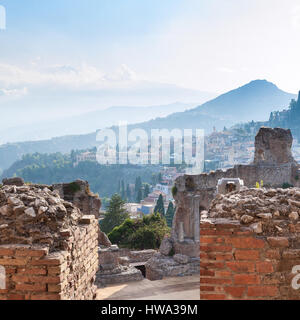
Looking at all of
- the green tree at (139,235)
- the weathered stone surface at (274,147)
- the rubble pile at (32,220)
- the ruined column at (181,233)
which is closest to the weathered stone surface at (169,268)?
the ruined column at (181,233)

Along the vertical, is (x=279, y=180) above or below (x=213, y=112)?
below

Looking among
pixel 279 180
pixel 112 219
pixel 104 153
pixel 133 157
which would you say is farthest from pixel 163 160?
pixel 279 180

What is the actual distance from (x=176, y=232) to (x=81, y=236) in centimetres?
1155

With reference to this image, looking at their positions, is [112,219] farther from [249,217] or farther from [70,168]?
[70,168]

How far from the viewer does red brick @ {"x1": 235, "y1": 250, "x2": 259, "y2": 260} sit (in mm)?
3148

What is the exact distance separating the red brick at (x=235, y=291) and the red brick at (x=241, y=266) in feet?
0.51

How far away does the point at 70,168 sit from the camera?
90312 millimetres

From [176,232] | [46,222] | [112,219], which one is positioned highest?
[46,222]

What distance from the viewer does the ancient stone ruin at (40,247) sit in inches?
122

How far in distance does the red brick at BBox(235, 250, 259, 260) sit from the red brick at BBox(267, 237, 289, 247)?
15 centimetres

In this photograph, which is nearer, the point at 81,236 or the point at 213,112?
the point at 81,236

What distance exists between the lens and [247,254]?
124 inches
